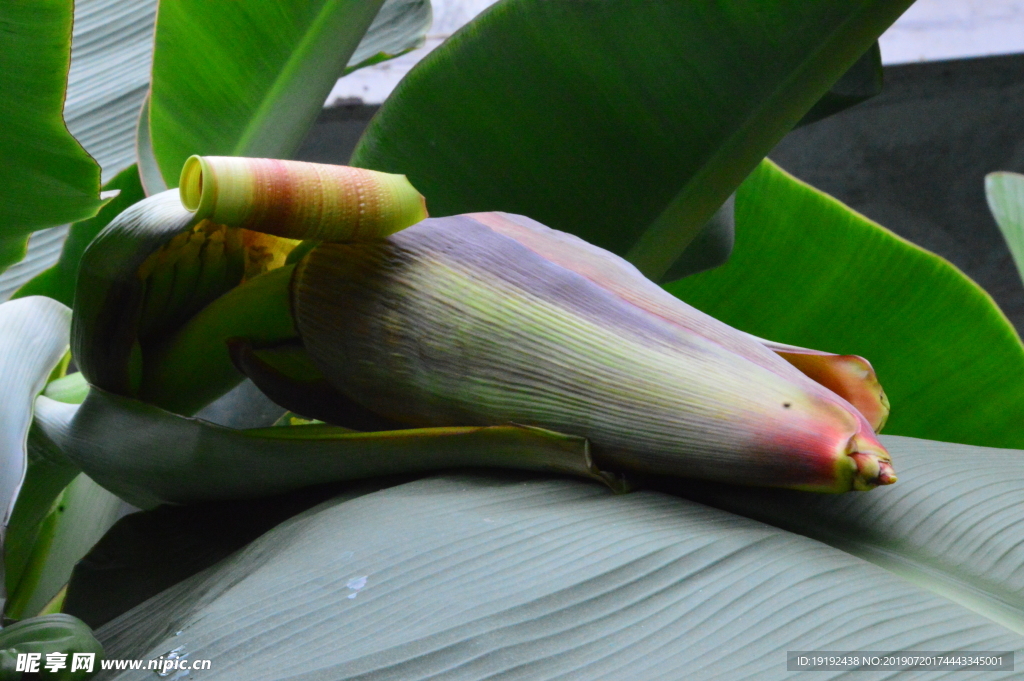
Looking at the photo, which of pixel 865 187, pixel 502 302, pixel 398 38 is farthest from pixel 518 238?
pixel 865 187

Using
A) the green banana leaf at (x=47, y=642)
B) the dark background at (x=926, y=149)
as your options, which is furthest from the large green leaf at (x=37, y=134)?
the dark background at (x=926, y=149)

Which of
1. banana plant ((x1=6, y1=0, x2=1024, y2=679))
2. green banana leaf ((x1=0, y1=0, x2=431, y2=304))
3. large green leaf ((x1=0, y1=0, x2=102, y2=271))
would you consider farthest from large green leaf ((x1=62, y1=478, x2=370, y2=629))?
green banana leaf ((x1=0, y1=0, x2=431, y2=304))

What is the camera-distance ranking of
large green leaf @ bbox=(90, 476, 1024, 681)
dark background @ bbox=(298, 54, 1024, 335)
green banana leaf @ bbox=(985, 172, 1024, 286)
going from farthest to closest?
1. dark background @ bbox=(298, 54, 1024, 335)
2. green banana leaf @ bbox=(985, 172, 1024, 286)
3. large green leaf @ bbox=(90, 476, 1024, 681)

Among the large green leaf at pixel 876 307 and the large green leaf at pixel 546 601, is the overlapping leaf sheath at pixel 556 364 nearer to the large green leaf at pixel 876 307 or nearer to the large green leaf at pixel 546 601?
the large green leaf at pixel 546 601

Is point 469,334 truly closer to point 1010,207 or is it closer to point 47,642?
point 47,642

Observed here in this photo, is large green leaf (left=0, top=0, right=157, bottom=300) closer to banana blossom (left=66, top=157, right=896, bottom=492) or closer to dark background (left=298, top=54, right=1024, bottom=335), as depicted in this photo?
banana blossom (left=66, top=157, right=896, bottom=492)

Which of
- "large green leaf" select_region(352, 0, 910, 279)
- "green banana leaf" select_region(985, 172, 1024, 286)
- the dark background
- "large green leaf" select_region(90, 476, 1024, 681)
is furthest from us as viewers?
the dark background
